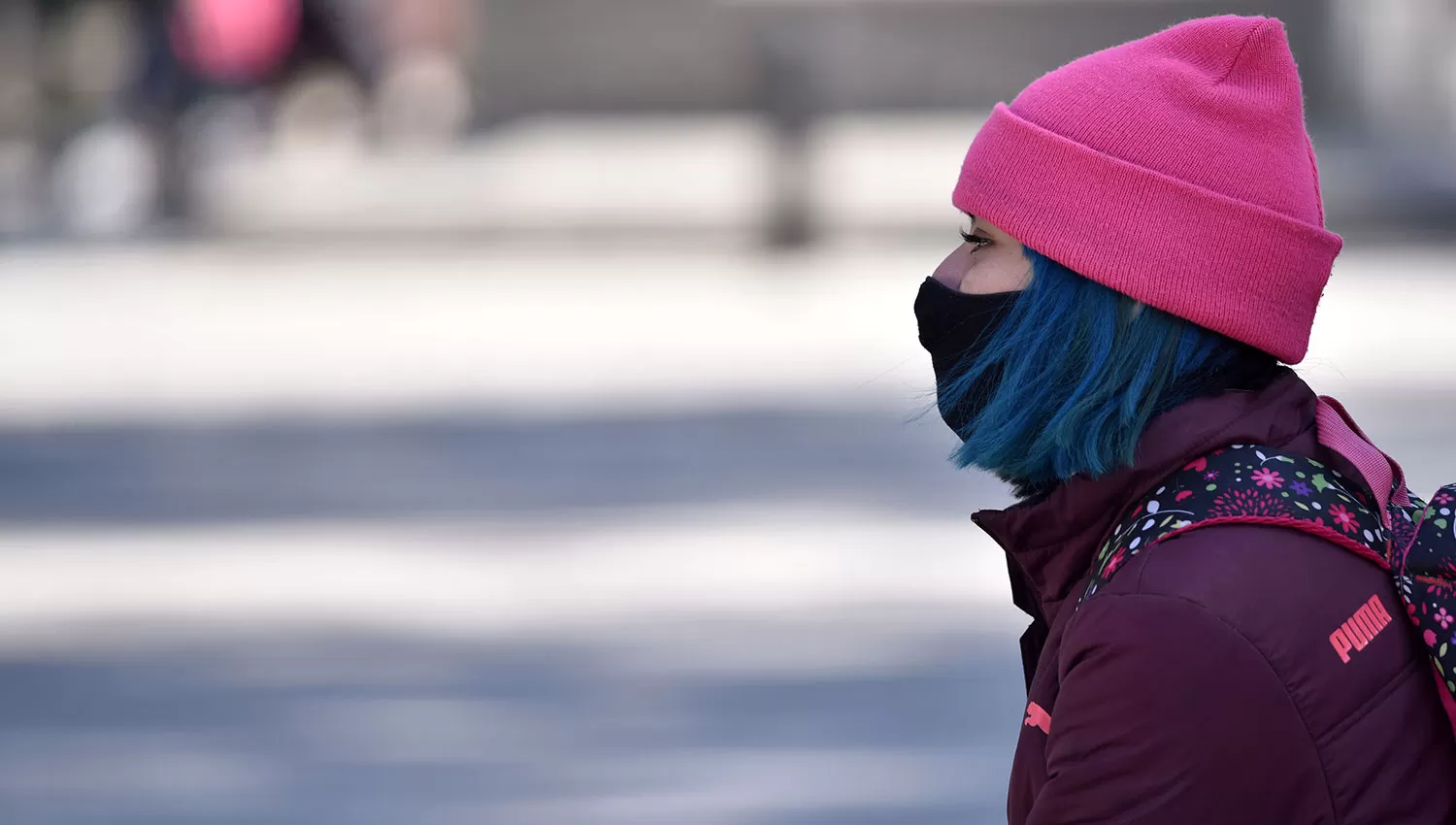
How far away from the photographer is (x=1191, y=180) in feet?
5.62

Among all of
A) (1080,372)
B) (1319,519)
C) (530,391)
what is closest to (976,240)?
(1080,372)

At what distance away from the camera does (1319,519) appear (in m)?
1.59

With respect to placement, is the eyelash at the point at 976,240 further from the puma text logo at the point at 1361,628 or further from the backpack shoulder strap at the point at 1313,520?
the puma text logo at the point at 1361,628

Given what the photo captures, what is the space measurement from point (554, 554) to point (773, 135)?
780 centimetres

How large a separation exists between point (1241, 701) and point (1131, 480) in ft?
0.91

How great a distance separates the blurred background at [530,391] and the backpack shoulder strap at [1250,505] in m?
2.51

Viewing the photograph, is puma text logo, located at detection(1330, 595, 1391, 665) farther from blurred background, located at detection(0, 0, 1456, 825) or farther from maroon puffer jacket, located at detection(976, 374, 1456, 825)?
blurred background, located at detection(0, 0, 1456, 825)

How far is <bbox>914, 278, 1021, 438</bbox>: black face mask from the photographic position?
1807 millimetres

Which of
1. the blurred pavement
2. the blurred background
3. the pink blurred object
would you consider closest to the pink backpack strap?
the blurred pavement

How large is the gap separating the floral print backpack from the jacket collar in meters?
0.02

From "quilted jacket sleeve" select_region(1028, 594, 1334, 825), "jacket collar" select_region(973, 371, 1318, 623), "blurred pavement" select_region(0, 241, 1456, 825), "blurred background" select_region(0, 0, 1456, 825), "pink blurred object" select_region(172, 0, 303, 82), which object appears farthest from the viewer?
"pink blurred object" select_region(172, 0, 303, 82)

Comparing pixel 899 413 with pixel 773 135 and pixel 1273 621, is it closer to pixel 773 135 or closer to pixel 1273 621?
pixel 773 135

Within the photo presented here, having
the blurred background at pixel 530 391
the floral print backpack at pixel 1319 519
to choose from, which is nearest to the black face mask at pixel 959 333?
the floral print backpack at pixel 1319 519

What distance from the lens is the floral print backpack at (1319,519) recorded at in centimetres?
158
